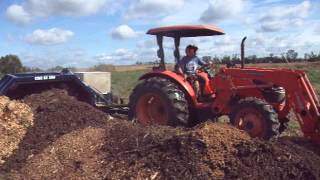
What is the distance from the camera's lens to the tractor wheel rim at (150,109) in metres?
10.1

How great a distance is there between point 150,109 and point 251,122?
8.21 ft

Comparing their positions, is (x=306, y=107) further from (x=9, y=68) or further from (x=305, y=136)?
(x=9, y=68)

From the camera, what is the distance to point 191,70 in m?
10.2

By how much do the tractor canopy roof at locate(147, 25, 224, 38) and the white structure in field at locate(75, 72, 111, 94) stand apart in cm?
301

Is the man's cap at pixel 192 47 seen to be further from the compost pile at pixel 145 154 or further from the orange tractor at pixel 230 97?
the compost pile at pixel 145 154

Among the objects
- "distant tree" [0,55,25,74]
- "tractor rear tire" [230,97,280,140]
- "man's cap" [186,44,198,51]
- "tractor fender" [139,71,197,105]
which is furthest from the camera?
"distant tree" [0,55,25,74]

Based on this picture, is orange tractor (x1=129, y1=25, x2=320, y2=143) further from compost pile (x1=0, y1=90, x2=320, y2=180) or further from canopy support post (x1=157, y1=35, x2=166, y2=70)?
compost pile (x1=0, y1=90, x2=320, y2=180)

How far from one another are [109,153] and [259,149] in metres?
2.13

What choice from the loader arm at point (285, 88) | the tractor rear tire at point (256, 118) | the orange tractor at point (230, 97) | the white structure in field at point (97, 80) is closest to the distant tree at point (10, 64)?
the white structure in field at point (97, 80)

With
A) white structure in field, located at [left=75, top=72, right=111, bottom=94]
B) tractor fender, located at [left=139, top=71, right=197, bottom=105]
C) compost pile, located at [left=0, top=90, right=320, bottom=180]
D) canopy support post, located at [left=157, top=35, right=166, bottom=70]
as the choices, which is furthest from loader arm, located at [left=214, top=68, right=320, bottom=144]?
white structure in field, located at [left=75, top=72, right=111, bottom=94]

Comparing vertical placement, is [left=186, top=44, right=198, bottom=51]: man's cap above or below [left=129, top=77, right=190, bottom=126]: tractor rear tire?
above

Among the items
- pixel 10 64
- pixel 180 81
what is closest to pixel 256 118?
pixel 180 81

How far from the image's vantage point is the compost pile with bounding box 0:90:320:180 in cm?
618

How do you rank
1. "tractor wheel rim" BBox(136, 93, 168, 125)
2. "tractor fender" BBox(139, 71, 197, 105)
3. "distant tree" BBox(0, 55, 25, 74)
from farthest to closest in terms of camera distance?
1. "distant tree" BBox(0, 55, 25, 74)
2. "tractor wheel rim" BBox(136, 93, 168, 125)
3. "tractor fender" BBox(139, 71, 197, 105)
